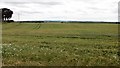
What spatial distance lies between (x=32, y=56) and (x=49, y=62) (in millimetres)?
2671

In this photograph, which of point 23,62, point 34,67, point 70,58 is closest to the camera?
point 34,67

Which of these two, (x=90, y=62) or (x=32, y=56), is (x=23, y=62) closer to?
(x=32, y=56)

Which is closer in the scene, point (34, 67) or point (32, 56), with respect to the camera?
point (34, 67)

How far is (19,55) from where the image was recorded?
2175 cm

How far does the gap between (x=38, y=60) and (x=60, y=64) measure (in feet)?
7.89

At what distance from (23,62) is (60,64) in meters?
2.59

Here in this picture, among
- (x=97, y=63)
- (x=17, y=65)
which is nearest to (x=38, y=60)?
(x=17, y=65)

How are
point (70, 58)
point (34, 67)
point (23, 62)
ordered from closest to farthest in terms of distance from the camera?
1. point (34, 67)
2. point (23, 62)
3. point (70, 58)

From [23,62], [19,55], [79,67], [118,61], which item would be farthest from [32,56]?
[118,61]

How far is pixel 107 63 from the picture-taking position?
757 inches

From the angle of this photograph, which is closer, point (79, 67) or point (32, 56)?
point (79, 67)

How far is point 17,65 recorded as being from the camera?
17719 millimetres

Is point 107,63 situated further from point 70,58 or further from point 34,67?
point 34,67

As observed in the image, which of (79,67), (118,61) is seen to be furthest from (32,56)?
(118,61)
